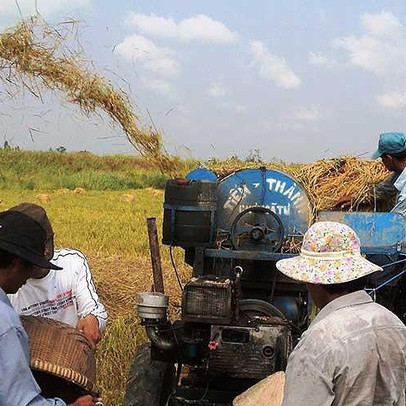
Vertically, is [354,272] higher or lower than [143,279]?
higher

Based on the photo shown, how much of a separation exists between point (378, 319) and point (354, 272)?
172mm

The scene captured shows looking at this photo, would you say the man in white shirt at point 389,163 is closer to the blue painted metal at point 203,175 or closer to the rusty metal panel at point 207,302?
the blue painted metal at point 203,175

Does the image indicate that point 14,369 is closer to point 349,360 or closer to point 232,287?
point 349,360

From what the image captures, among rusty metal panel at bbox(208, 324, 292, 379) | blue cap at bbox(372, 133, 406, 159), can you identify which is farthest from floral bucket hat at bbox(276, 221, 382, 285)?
blue cap at bbox(372, 133, 406, 159)

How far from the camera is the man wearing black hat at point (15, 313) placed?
2.15 meters

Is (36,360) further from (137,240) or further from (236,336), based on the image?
(137,240)

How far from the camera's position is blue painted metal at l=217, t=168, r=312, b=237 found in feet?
18.0

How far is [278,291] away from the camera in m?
5.69

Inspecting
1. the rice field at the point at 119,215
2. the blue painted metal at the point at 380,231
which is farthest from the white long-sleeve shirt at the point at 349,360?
the rice field at the point at 119,215

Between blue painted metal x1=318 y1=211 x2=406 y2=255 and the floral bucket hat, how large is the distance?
2.58m

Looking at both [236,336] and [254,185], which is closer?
[236,336]

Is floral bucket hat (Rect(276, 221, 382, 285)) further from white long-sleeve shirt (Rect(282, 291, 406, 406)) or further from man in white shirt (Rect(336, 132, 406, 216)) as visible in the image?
man in white shirt (Rect(336, 132, 406, 216))

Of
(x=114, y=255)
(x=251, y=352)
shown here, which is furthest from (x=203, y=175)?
(x=114, y=255)

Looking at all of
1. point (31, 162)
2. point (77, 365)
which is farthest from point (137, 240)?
point (31, 162)
